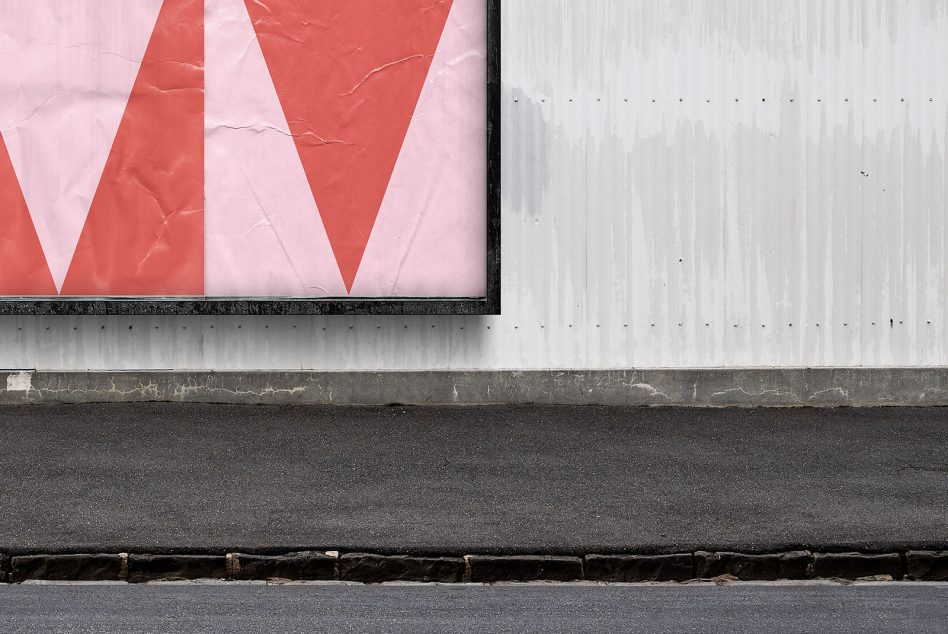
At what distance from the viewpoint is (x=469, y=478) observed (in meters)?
9.12

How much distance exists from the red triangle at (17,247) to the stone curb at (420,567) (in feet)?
21.6

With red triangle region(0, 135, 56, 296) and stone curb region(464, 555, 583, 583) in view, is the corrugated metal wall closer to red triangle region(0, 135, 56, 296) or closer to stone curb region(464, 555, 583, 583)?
red triangle region(0, 135, 56, 296)

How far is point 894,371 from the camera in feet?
43.0

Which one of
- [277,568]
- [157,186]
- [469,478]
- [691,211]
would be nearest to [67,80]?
[157,186]

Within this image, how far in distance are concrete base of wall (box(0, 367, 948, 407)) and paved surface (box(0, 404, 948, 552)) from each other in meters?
0.23

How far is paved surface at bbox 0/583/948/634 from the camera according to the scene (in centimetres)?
583

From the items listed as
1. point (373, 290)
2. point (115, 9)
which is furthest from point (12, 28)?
point (373, 290)

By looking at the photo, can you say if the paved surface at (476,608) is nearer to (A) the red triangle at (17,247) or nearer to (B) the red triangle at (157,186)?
(B) the red triangle at (157,186)

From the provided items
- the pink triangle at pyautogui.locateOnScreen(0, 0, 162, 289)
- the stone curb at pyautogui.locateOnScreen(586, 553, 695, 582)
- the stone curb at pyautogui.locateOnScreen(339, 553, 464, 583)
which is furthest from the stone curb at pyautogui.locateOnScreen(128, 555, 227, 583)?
the pink triangle at pyautogui.locateOnScreen(0, 0, 162, 289)

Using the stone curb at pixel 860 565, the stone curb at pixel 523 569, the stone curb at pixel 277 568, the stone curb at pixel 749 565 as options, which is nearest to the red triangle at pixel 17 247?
the stone curb at pixel 277 568

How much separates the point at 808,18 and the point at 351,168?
5155 mm

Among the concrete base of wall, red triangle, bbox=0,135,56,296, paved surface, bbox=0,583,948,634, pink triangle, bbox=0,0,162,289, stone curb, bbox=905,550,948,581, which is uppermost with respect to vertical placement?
pink triangle, bbox=0,0,162,289

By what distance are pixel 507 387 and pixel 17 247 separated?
5.34 m

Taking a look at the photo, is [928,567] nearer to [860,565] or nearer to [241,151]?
[860,565]
